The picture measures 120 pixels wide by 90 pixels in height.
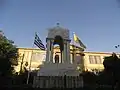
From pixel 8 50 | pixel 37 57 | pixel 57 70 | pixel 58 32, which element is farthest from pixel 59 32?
pixel 37 57

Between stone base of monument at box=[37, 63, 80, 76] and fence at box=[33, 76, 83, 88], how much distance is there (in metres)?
1.53

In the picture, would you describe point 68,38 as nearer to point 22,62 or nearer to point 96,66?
point 22,62

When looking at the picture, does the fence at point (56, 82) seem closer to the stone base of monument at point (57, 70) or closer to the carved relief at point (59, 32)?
the stone base of monument at point (57, 70)

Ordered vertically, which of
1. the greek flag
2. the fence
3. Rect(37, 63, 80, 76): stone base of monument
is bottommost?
the fence

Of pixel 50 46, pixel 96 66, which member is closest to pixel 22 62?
pixel 96 66

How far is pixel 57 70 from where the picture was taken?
1761 centimetres

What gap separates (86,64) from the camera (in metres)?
46.0

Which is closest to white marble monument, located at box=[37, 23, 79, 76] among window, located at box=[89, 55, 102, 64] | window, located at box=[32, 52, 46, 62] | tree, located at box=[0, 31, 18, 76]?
tree, located at box=[0, 31, 18, 76]

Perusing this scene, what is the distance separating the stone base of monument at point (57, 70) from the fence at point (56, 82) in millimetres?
1527

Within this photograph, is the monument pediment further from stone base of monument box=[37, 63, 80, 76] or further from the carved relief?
stone base of monument box=[37, 63, 80, 76]

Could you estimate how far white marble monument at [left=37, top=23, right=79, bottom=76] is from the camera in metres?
17.5

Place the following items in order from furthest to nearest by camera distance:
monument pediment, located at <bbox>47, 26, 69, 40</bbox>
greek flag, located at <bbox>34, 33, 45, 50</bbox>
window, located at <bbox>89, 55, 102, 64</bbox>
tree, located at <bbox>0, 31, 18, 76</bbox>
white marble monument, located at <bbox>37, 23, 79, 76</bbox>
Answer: window, located at <bbox>89, 55, 102, 64</bbox>, tree, located at <bbox>0, 31, 18, 76</bbox>, greek flag, located at <bbox>34, 33, 45, 50</bbox>, monument pediment, located at <bbox>47, 26, 69, 40</bbox>, white marble monument, located at <bbox>37, 23, 79, 76</bbox>

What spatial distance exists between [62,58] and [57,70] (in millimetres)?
2459

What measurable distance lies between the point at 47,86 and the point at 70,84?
2.10 m
